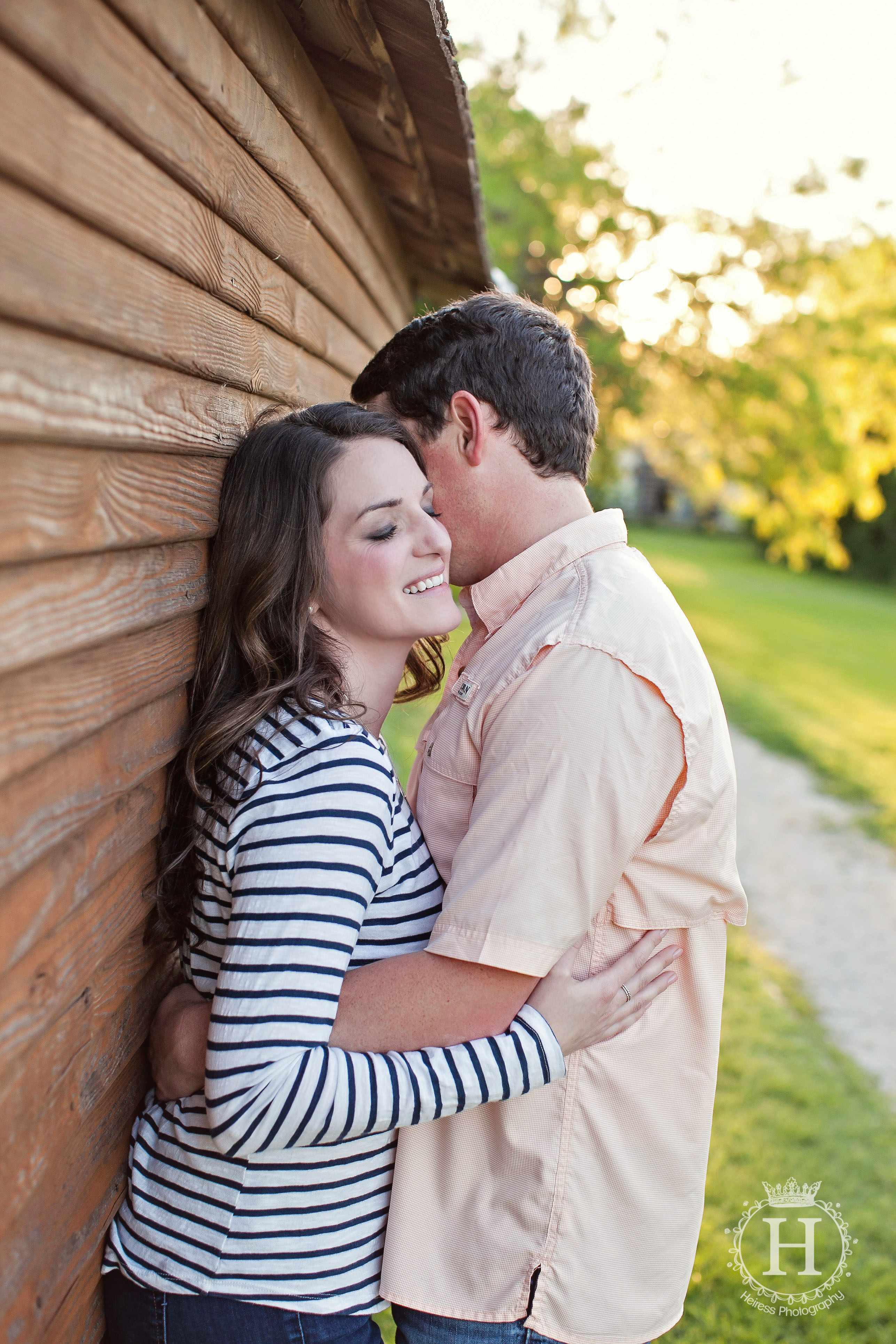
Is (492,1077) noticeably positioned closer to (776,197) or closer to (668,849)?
(668,849)

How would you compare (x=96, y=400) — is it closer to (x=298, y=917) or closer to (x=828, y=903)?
(x=298, y=917)

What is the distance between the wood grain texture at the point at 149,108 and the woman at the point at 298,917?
0.46 metres

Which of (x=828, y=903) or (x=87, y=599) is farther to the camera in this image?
(x=828, y=903)

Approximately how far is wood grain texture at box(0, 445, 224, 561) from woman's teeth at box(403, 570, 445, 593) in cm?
42

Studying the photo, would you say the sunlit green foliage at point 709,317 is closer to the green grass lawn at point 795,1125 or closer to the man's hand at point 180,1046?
the green grass lawn at point 795,1125

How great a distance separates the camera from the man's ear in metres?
2.27

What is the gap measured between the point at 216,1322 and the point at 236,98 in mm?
2174

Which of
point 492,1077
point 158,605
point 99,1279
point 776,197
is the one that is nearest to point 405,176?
point 158,605

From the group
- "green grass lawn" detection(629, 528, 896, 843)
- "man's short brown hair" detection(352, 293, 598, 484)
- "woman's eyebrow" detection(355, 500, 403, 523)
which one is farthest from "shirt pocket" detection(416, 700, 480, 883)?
"green grass lawn" detection(629, 528, 896, 843)

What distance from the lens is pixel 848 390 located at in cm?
1303

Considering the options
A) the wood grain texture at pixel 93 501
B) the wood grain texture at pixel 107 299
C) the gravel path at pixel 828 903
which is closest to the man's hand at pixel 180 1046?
the wood grain texture at pixel 93 501

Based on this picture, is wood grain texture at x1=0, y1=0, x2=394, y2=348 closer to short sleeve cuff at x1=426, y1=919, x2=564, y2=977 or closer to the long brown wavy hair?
the long brown wavy hair

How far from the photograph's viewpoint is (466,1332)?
5.98 ft

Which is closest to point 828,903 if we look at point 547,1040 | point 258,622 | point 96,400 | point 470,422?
point 470,422
